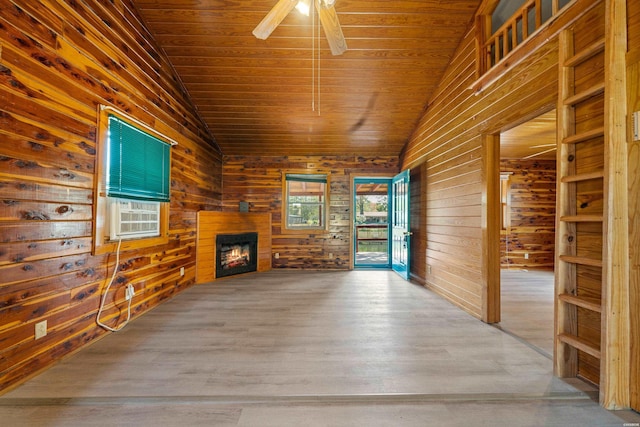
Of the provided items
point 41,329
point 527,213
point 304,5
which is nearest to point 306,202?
point 304,5

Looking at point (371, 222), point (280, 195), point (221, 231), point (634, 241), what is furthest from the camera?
point (371, 222)

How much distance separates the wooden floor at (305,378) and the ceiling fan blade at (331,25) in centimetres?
265

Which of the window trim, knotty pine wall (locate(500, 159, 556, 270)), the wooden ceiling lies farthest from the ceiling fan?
knotty pine wall (locate(500, 159, 556, 270))

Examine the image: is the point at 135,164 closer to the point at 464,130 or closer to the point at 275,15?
the point at 275,15

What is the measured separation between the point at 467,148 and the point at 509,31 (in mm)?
1165

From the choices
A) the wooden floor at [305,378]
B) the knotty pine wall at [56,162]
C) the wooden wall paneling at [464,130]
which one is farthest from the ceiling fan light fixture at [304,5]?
the wooden floor at [305,378]

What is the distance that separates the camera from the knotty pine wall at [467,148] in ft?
7.25

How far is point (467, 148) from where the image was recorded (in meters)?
3.12

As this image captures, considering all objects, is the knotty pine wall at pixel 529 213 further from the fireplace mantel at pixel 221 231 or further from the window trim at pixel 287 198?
the fireplace mantel at pixel 221 231

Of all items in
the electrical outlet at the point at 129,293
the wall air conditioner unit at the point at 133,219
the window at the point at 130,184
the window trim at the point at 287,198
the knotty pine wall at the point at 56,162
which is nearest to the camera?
the knotty pine wall at the point at 56,162

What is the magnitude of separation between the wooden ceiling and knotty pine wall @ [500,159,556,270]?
→ 3127 millimetres

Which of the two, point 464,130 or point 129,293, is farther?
point 464,130

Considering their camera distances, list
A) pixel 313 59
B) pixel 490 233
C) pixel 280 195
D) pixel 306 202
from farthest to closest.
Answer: pixel 306 202 < pixel 280 195 < pixel 313 59 < pixel 490 233

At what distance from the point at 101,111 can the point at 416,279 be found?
188 inches
